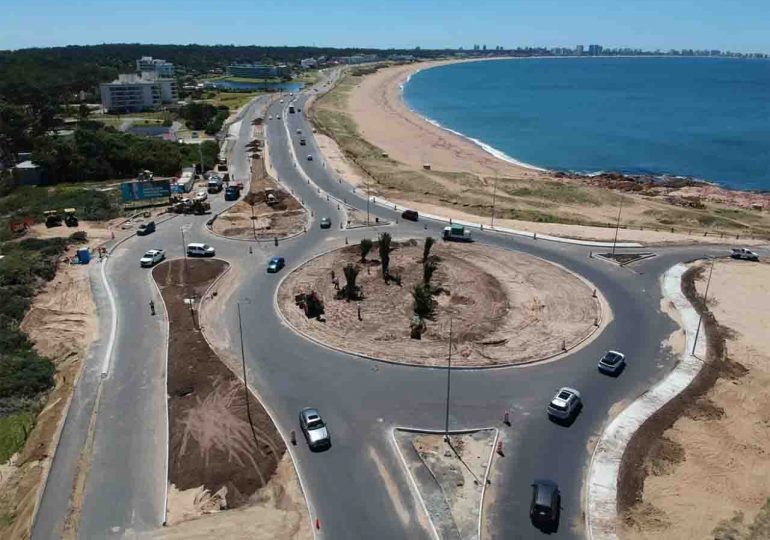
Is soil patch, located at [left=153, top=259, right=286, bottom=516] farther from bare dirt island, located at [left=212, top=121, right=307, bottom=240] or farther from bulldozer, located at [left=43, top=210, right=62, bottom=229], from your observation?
bulldozer, located at [left=43, top=210, right=62, bottom=229]

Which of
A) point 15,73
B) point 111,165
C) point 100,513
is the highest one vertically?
point 15,73

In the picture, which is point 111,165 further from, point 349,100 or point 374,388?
point 349,100

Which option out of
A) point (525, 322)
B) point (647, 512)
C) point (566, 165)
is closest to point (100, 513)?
point (647, 512)

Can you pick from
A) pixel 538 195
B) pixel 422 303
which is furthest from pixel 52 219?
pixel 538 195

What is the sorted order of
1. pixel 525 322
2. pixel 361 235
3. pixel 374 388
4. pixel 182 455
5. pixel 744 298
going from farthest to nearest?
1. pixel 361 235
2. pixel 744 298
3. pixel 525 322
4. pixel 374 388
5. pixel 182 455

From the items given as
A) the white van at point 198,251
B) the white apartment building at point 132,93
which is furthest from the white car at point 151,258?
the white apartment building at point 132,93
